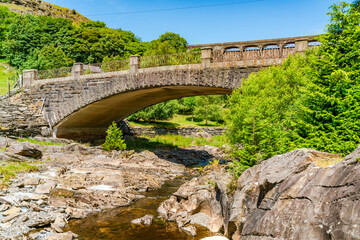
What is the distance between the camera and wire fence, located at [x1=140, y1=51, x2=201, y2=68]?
1773 centimetres

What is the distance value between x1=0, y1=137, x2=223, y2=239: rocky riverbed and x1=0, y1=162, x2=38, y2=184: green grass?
290 mm

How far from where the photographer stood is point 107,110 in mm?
25797

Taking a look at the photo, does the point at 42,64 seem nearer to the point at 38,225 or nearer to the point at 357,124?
the point at 38,225

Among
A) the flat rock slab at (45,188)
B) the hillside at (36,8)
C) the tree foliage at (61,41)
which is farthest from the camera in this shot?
the hillside at (36,8)

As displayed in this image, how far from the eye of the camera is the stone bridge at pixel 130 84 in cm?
1557

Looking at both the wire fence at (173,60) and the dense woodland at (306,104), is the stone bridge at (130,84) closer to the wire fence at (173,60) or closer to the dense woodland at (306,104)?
the wire fence at (173,60)

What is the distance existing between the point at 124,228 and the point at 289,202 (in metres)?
5.41

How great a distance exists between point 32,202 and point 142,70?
11.6 m

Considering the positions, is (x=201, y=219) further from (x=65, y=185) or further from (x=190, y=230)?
(x=65, y=185)

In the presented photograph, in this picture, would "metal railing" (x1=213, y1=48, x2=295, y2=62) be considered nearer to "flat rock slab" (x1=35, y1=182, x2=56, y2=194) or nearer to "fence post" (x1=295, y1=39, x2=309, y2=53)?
"fence post" (x1=295, y1=39, x2=309, y2=53)

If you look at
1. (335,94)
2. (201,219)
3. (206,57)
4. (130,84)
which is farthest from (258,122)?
(130,84)

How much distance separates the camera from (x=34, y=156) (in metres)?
16.8

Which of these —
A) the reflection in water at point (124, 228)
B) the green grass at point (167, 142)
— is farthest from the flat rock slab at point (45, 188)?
the green grass at point (167, 142)

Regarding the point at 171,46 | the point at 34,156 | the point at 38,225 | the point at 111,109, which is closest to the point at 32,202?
the point at 38,225
